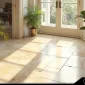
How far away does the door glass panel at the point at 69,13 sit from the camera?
5.76m

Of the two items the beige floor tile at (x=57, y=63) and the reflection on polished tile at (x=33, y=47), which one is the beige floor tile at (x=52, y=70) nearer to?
the beige floor tile at (x=57, y=63)

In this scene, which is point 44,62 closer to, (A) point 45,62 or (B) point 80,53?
(A) point 45,62

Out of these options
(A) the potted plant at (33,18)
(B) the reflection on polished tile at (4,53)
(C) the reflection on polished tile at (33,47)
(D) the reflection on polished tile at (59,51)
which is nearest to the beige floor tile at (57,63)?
(D) the reflection on polished tile at (59,51)

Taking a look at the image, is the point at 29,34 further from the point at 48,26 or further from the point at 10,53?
the point at 10,53

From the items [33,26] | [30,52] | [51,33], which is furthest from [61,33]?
[30,52]

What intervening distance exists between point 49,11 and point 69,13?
2.31 ft

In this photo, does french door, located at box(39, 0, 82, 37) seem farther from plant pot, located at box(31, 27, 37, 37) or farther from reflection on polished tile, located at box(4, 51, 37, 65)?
reflection on polished tile, located at box(4, 51, 37, 65)

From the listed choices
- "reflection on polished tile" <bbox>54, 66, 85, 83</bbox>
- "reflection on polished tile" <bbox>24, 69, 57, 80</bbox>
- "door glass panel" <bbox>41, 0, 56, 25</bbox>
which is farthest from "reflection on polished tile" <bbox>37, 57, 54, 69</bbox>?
"door glass panel" <bbox>41, 0, 56, 25</bbox>

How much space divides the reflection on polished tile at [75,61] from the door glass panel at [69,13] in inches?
85.7

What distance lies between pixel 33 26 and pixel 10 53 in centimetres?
192

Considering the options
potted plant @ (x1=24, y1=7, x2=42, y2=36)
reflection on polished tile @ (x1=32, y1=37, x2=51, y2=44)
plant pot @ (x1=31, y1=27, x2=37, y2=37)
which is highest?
potted plant @ (x1=24, y1=7, x2=42, y2=36)

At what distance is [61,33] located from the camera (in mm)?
6121

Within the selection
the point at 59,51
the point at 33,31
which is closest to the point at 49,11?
the point at 33,31

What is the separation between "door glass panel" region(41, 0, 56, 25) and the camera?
6.08 meters
